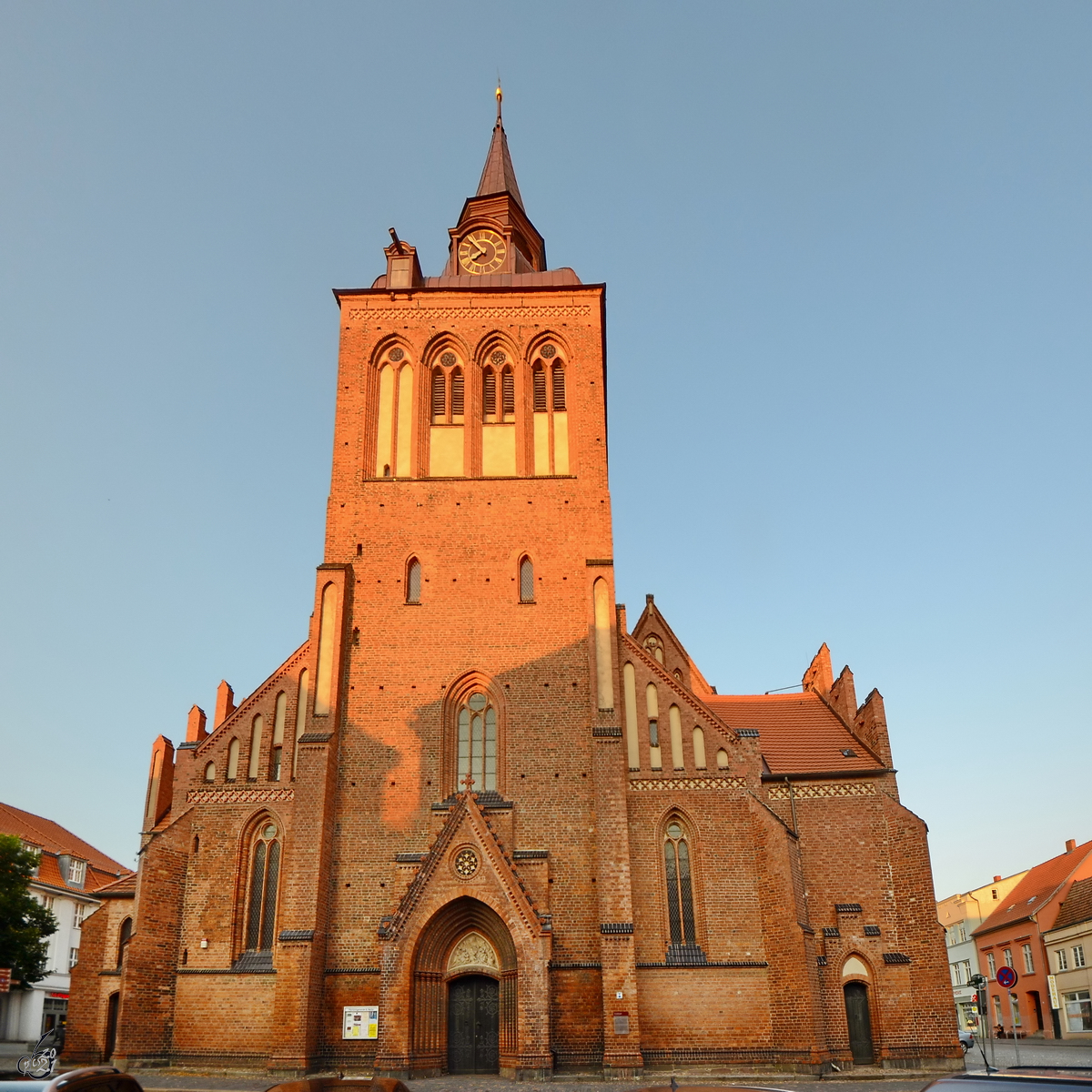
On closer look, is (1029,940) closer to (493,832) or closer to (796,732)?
(796,732)

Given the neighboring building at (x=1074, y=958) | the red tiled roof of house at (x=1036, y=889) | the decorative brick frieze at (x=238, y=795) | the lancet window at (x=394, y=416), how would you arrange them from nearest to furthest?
the decorative brick frieze at (x=238, y=795) < the lancet window at (x=394, y=416) < the neighboring building at (x=1074, y=958) < the red tiled roof of house at (x=1036, y=889)

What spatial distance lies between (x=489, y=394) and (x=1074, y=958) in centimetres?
3725

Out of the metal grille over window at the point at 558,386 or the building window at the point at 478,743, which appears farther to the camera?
the metal grille over window at the point at 558,386

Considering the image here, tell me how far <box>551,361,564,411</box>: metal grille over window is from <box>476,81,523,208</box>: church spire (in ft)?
28.0

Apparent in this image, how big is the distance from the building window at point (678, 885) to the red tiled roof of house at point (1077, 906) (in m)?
28.4

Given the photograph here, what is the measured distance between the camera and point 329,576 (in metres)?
26.5

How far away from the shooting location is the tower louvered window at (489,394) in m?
29.2

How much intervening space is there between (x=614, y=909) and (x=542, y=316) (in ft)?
55.1

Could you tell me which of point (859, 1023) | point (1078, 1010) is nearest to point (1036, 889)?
point (1078, 1010)

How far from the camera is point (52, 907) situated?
163 ft

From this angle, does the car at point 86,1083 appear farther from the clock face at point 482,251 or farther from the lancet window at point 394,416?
the clock face at point 482,251

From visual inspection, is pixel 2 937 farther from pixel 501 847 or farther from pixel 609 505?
pixel 609 505

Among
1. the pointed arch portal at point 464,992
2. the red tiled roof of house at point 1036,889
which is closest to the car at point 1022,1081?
the pointed arch portal at point 464,992

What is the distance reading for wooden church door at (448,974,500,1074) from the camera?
22875 millimetres
